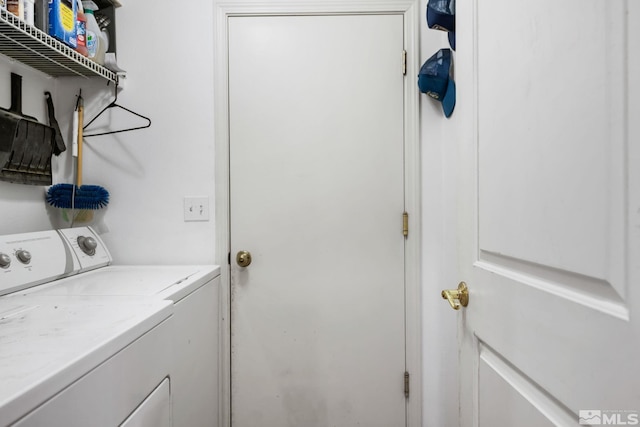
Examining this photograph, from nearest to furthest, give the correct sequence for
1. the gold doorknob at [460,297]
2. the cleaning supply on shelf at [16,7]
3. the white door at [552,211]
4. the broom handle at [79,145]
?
the white door at [552,211]
the gold doorknob at [460,297]
the cleaning supply on shelf at [16,7]
the broom handle at [79,145]

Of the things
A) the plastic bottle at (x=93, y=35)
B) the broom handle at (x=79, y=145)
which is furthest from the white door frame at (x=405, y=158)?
the broom handle at (x=79, y=145)

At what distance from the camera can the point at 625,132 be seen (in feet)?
1.36

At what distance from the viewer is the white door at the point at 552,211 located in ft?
1.38

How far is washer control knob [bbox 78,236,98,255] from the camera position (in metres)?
1.20

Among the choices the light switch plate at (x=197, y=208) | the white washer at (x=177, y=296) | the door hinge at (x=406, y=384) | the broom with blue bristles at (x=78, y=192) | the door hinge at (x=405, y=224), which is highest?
the broom with blue bristles at (x=78, y=192)

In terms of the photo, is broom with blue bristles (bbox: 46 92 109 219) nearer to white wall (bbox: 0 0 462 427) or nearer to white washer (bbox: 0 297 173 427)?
white wall (bbox: 0 0 462 427)

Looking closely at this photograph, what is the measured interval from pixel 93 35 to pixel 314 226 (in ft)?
3.93

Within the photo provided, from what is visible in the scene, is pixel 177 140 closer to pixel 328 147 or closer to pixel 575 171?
pixel 328 147

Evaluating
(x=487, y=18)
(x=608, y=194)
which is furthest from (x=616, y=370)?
(x=487, y=18)

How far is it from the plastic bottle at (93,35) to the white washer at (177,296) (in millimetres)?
722

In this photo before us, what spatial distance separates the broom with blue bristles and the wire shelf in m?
0.14

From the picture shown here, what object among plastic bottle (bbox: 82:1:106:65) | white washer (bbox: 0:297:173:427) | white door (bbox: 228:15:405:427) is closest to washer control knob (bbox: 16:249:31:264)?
white washer (bbox: 0:297:173:427)

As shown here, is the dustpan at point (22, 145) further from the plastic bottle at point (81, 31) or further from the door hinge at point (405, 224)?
the door hinge at point (405, 224)

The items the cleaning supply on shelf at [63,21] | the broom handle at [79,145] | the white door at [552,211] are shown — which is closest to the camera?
the white door at [552,211]
